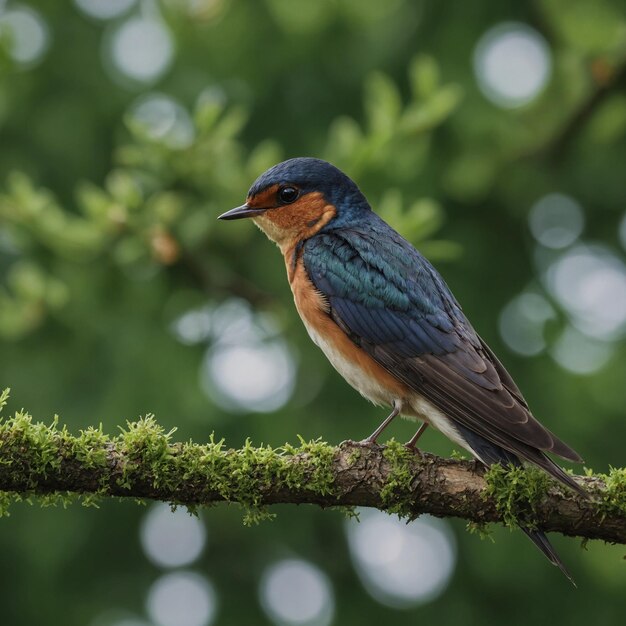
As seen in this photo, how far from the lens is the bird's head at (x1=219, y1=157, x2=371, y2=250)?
686cm

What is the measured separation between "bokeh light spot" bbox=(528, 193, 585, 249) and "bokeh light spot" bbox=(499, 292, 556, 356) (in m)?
0.57

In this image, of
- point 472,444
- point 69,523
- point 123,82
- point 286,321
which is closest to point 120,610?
point 69,523

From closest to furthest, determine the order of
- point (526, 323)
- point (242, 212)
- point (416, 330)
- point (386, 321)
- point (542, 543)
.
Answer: point (542, 543), point (416, 330), point (386, 321), point (242, 212), point (526, 323)

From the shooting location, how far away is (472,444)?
5207 millimetres

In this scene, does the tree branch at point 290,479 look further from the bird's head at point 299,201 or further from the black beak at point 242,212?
the black beak at point 242,212

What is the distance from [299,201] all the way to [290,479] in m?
2.64

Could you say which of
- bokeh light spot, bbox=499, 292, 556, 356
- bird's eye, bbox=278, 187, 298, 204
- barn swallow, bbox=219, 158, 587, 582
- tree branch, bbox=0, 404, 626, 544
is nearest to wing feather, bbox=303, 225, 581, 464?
barn swallow, bbox=219, 158, 587, 582

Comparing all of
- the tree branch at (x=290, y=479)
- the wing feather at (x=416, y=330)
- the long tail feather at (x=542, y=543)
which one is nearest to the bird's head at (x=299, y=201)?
the wing feather at (x=416, y=330)

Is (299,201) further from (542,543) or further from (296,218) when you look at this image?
(542,543)

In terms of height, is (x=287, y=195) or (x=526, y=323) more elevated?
(x=287, y=195)

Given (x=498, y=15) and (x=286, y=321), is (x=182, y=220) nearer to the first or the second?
(x=286, y=321)

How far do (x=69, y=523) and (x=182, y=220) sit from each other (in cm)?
299

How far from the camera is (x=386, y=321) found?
5.93 metres

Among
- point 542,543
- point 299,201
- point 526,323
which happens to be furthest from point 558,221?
point 542,543
